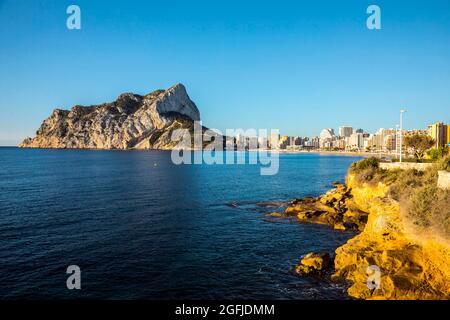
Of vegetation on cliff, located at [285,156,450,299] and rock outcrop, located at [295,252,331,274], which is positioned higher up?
vegetation on cliff, located at [285,156,450,299]

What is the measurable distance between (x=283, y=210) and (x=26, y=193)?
45089mm

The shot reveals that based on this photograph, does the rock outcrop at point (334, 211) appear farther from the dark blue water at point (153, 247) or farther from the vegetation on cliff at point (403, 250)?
the vegetation on cliff at point (403, 250)

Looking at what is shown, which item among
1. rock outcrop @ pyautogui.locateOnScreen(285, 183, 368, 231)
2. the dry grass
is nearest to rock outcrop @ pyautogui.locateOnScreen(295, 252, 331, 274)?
the dry grass

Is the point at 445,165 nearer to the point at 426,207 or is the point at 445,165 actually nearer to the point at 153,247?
the point at 426,207

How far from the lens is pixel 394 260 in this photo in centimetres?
2209

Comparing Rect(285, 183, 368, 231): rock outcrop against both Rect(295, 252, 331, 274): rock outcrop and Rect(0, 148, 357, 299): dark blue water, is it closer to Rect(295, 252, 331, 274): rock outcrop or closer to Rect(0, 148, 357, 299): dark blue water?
Rect(0, 148, 357, 299): dark blue water

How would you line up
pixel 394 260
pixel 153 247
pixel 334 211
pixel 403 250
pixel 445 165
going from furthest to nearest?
pixel 334 211 < pixel 153 247 < pixel 445 165 < pixel 403 250 < pixel 394 260

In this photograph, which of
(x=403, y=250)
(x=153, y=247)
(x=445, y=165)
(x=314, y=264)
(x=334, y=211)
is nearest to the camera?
(x=403, y=250)

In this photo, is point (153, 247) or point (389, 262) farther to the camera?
point (153, 247)

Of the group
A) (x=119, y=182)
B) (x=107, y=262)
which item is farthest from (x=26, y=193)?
(x=107, y=262)

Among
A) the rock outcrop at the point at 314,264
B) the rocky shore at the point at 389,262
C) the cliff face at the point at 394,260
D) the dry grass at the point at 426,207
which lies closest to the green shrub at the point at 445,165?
the dry grass at the point at 426,207

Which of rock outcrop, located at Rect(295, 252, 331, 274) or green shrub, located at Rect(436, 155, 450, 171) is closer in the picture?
rock outcrop, located at Rect(295, 252, 331, 274)

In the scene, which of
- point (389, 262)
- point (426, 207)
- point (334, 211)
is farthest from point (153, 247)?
point (334, 211)

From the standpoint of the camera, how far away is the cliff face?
774 inches
